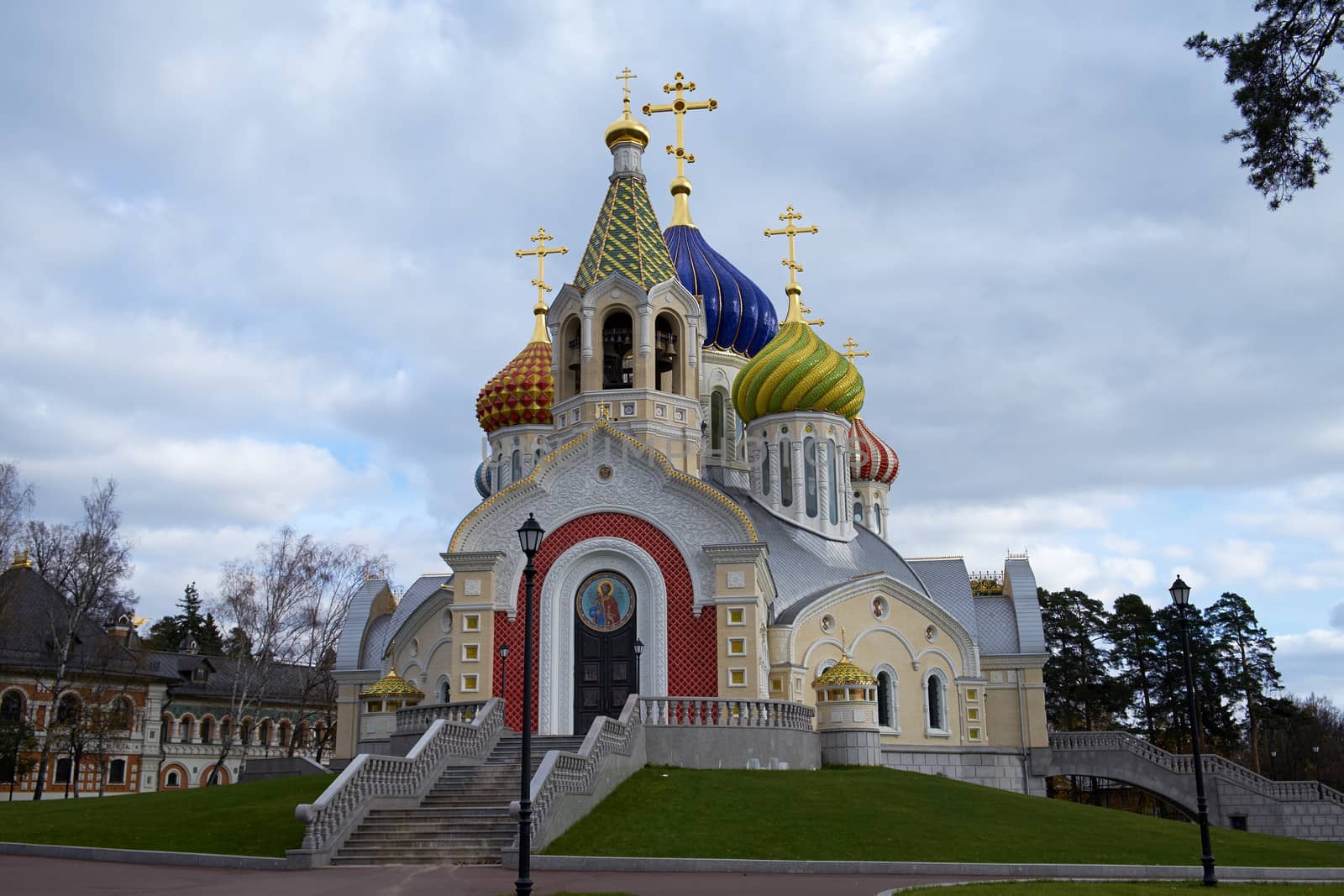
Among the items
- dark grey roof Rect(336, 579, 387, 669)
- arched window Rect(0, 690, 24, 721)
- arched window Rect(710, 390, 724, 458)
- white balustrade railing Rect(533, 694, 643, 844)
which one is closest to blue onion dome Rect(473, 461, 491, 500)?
dark grey roof Rect(336, 579, 387, 669)

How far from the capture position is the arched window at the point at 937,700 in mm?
30062

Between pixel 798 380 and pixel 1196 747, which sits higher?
pixel 798 380

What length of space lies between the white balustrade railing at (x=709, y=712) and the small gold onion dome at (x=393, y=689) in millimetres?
8889

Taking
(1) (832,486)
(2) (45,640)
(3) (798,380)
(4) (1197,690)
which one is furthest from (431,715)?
(4) (1197,690)

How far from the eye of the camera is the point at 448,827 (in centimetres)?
1708

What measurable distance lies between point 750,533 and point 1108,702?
31584 mm

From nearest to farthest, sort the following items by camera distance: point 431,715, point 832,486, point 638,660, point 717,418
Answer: point 431,715
point 638,660
point 832,486
point 717,418

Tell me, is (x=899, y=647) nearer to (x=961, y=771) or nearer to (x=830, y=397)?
(x=961, y=771)

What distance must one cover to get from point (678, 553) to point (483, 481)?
645 inches

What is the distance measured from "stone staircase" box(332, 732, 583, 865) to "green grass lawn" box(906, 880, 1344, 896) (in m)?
6.44

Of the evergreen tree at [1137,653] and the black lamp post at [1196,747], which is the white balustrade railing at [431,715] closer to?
the black lamp post at [1196,747]

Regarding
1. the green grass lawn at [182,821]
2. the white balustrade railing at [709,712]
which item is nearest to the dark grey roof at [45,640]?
the green grass lawn at [182,821]

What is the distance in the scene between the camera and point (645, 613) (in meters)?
25.5

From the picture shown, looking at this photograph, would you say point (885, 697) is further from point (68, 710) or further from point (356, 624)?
point (68, 710)
